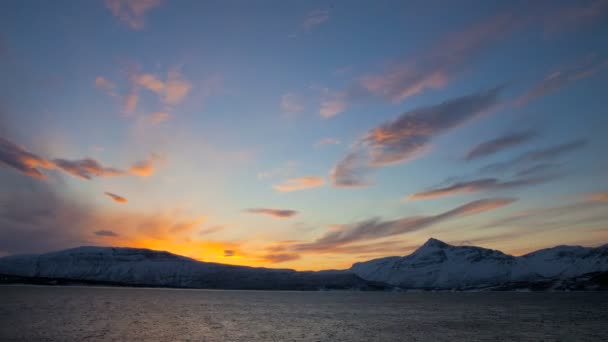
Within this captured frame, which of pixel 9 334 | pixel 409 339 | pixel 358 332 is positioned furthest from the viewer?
pixel 358 332

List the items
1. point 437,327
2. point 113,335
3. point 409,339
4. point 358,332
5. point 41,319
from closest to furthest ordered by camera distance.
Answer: point 113,335 → point 409,339 → point 358,332 → point 41,319 → point 437,327

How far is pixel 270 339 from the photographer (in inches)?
2985

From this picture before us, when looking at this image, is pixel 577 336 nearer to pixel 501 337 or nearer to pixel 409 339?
pixel 501 337

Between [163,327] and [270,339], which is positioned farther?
[163,327]

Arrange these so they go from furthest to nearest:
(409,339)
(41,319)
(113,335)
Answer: (41,319), (409,339), (113,335)

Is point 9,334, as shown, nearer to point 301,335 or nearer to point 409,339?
point 301,335

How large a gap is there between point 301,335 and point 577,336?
54.9 m

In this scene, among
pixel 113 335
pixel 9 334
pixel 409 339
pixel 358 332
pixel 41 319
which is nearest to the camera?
pixel 9 334

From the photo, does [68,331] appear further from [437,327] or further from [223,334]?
[437,327]

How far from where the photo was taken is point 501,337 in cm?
8281

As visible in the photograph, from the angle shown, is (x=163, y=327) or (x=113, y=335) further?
(x=163, y=327)

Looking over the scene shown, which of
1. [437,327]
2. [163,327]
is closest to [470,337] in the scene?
[437,327]

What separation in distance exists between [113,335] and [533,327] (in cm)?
9344

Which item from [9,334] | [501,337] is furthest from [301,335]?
[9,334]
